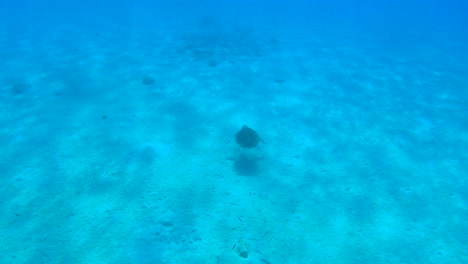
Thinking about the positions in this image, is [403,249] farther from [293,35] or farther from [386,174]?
[293,35]

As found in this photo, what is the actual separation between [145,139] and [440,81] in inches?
586

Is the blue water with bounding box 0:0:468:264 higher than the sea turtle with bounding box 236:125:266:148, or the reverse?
the sea turtle with bounding box 236:125:266:148

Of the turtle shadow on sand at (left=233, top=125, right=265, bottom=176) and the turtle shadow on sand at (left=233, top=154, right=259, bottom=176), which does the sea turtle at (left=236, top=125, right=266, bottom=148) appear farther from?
the turtle shadow on sand at (left=233, top=154, right=259, bottom=176)

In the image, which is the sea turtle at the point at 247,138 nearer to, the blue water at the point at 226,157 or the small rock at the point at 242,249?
the blue water at the point at 226,157

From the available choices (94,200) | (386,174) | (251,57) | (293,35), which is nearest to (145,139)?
(94,200)

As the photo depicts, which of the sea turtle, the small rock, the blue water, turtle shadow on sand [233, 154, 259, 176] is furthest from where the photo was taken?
the sea turtle

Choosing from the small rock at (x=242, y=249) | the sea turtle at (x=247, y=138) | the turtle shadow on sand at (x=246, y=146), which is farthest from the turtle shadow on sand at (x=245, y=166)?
the small rock at (x=242, y=249)

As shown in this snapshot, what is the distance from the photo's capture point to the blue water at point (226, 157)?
5.62m

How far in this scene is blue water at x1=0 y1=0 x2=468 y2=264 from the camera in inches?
221

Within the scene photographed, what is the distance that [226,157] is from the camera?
7.82 m

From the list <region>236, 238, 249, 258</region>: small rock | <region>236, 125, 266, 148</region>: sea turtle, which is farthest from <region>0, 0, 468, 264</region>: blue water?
<region>236, 125, 266, 148</region>: sea turtle

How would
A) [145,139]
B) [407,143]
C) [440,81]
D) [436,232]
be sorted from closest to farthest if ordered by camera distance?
[436,232] < [145,139] < [407,143] < [440,81]

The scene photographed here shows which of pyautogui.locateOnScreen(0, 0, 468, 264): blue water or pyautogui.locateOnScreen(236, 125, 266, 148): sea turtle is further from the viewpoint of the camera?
pyautogui.locateOnScreen(236, 125, 266, 148): sea turtle

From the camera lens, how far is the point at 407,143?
9.04 metres
